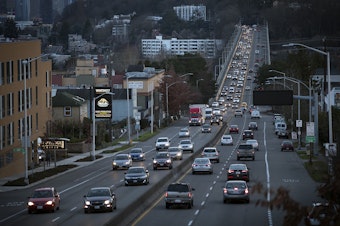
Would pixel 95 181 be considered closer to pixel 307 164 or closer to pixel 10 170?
pixel 10 170

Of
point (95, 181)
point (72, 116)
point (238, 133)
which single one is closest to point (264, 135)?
point (238, 133)

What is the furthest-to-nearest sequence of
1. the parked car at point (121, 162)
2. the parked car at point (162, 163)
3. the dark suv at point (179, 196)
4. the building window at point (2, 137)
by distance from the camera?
the parked car at point (121, 162) < the building window at point (2, 137) < the parked car at point (162, 163) < the dark suv at point (179, 196)

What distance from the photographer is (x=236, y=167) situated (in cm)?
5184

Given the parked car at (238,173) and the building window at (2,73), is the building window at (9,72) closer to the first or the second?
the building window at (2,73)

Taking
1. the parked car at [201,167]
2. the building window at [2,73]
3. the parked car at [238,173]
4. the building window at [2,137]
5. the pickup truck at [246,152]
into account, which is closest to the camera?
the parked car at [238,173]

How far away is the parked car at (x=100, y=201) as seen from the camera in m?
37.1

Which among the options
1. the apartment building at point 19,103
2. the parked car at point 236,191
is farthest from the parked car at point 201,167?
the parked car at point 236,191

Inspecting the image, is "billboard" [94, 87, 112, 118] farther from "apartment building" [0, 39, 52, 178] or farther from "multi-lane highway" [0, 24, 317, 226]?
"apartment building" [0, 39, 52, 178]

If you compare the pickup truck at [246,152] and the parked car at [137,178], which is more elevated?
the parked car at [137,178]

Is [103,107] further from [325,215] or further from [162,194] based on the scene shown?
[325,215]

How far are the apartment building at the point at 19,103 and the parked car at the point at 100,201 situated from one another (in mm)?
19432

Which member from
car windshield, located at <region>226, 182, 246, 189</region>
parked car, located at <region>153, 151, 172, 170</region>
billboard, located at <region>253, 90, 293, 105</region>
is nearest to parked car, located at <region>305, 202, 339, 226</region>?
car windshield, located at <region>226, 182, 246, 189</region>

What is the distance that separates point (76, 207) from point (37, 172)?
22.8 metres

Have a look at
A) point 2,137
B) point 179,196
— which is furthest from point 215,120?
point 179,196
